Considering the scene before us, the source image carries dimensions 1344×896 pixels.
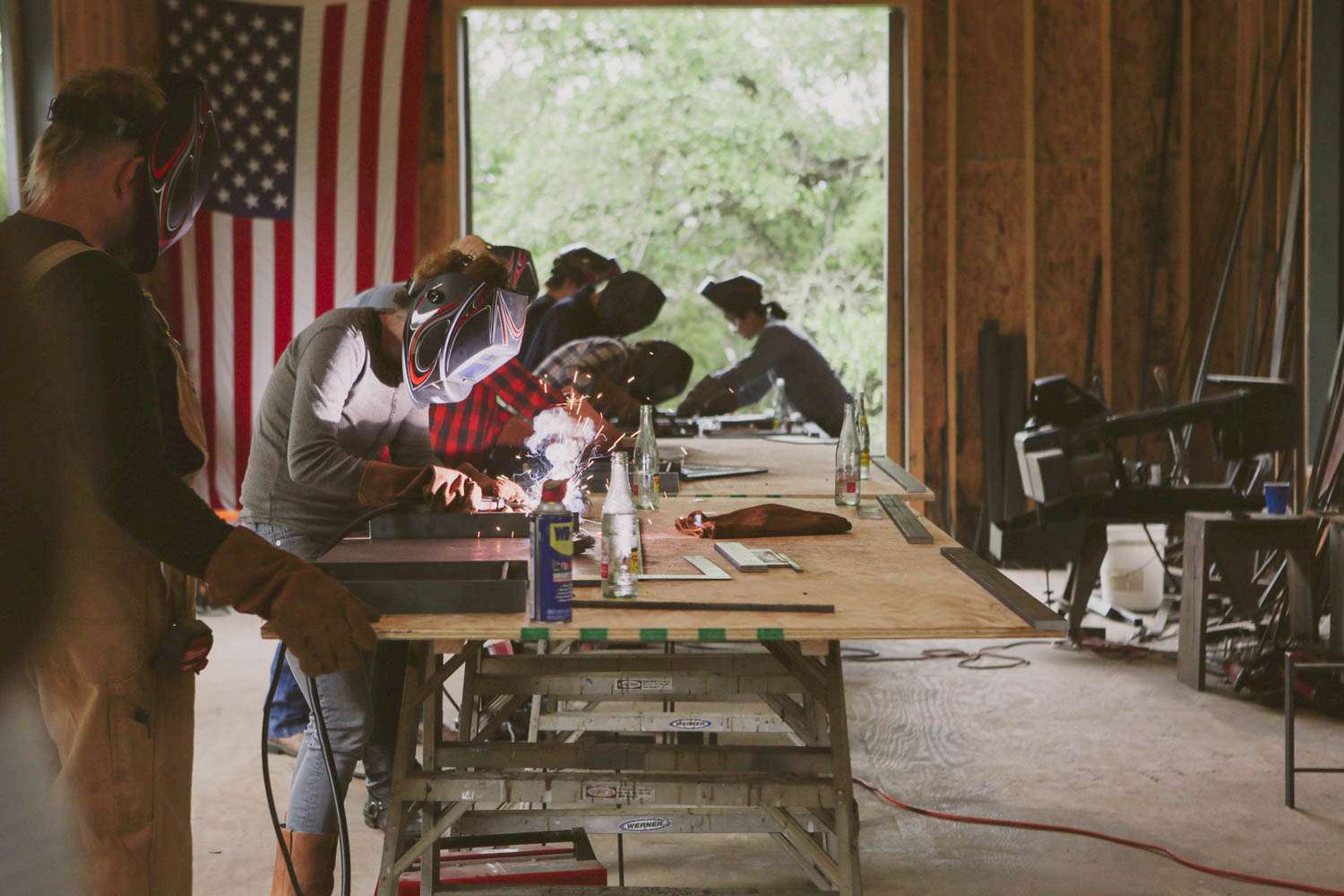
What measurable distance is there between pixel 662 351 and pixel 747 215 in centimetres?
1061

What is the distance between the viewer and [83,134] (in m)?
1.90

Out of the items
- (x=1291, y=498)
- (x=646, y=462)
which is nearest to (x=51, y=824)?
(x=646, y=462)

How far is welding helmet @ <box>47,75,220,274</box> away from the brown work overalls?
0.65ft

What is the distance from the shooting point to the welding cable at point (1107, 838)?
10.8 ft

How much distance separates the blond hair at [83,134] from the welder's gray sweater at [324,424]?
1.04m

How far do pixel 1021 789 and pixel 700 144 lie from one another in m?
12.5

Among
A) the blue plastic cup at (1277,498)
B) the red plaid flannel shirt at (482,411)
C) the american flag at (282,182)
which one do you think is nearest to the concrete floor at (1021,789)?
the blue plastic cup at (1277,498)

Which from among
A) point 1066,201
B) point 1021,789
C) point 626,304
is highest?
point 1066,201

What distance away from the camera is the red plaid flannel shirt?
441cm

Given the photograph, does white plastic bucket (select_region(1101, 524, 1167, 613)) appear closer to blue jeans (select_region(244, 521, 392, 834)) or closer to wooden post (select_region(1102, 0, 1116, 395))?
wooden post (select_region(1102, 0, 1116, 395))

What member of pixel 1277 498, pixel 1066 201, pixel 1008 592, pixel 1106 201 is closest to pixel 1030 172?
pixel 1066 201

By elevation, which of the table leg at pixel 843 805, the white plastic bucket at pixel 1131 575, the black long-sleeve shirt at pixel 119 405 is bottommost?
the white plastic bucket at pixel 1131 575

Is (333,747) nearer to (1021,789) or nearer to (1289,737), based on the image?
(1021,789)

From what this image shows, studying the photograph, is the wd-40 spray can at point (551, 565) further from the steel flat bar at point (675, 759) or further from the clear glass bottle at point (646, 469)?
the clear glass bottle at point (646, 469)
